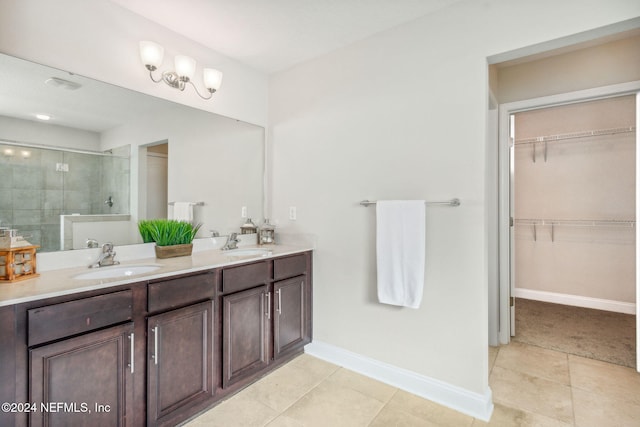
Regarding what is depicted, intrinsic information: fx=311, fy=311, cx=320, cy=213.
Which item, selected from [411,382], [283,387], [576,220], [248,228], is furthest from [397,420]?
[576,220]

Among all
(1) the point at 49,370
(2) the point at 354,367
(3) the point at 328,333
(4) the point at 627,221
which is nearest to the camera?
(1) the point at 49,370

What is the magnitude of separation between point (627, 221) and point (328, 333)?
11.5 ft

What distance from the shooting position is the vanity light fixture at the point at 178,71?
189 centimetres

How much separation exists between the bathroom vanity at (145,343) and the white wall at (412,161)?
548mm

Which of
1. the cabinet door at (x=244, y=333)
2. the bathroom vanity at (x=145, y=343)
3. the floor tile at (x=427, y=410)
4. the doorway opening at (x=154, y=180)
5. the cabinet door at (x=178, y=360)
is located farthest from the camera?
the doorway opening at (x=154, y=180)

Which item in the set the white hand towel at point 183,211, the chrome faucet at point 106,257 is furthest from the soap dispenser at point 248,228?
the chrome faucet at point 106,257

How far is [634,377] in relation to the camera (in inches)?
84.3

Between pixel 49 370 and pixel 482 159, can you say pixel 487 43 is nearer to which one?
pixel 482 159

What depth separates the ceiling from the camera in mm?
1869

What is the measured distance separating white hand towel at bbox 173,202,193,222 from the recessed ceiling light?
2.85 ft

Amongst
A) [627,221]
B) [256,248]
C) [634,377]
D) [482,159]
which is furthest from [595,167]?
[256,248]

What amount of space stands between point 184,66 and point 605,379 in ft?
11.7

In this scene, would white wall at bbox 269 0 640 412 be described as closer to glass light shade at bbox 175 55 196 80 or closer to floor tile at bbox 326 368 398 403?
floor tile at bbox 326 368 398 403

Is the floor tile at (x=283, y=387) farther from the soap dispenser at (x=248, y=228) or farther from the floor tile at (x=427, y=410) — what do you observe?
the soap dispenser at (x=248, y=228)
